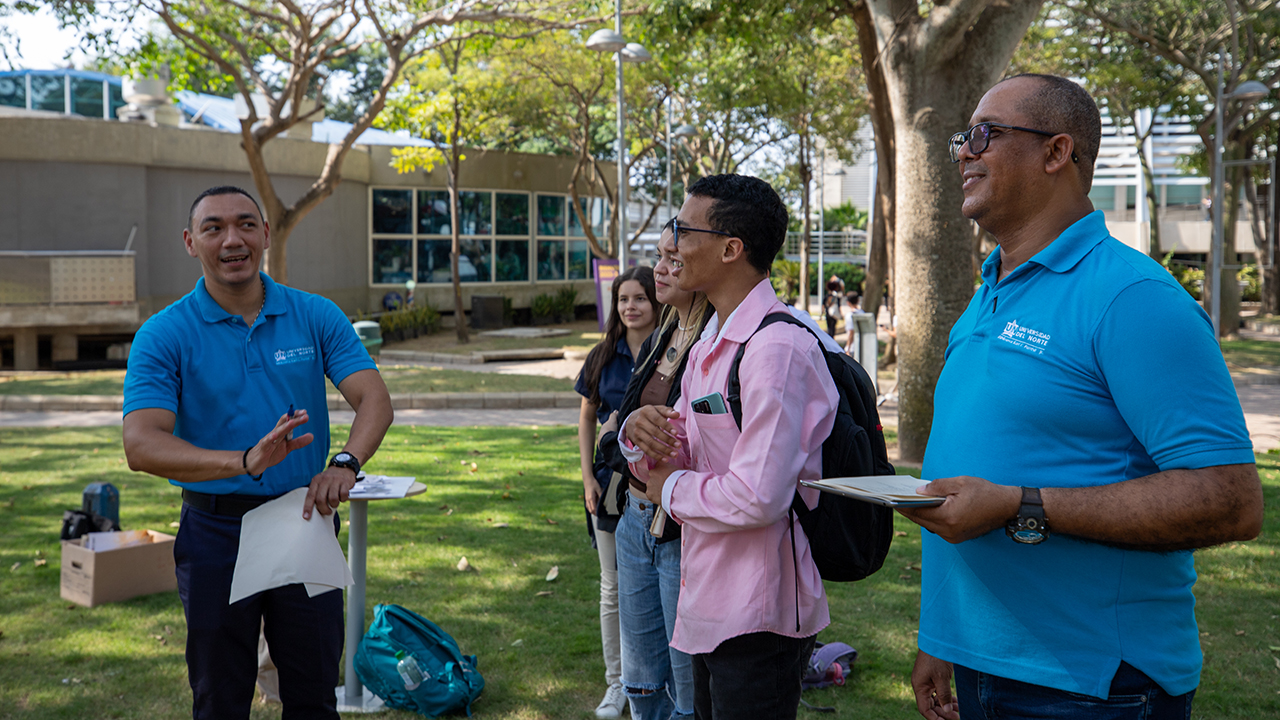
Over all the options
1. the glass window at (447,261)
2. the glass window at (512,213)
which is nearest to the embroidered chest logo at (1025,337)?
the glass window at (447,261)

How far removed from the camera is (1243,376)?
1666 cm

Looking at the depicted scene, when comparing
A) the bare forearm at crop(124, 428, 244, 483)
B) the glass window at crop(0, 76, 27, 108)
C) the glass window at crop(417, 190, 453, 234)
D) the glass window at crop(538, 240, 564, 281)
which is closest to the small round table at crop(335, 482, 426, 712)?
the bare forearm at crop(124, 428, 244, 483)

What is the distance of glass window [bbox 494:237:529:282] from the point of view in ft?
97.2

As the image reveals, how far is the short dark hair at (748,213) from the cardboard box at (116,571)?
4.56 metres

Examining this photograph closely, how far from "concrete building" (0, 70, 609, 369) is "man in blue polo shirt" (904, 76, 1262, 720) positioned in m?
20.8

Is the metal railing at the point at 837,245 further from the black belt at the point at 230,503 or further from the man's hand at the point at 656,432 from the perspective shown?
the man's hand at the point at 656,432

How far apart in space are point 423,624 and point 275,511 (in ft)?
5.28

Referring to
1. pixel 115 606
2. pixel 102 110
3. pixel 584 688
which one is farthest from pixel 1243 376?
pixel 102 110

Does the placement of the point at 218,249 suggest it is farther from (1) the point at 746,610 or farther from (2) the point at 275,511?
(1) the point at 746,610

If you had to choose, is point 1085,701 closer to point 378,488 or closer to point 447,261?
point 378,488

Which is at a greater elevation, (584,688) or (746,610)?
(746,610)

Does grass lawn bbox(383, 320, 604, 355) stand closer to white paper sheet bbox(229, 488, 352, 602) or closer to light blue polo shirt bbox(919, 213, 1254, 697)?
white paper sheet bbox(229, 488, 352, 602)

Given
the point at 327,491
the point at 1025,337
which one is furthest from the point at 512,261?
the point at 1025,337

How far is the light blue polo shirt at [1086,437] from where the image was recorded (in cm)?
164
